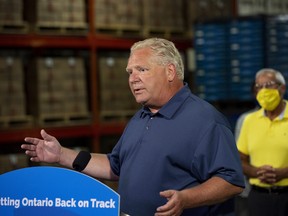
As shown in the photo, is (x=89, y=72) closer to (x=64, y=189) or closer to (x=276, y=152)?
(x=276, y=152)

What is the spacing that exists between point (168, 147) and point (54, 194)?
72 cm

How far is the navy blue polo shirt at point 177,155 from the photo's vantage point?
3.64 metres

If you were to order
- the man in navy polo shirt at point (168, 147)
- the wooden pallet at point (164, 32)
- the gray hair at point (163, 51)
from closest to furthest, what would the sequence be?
the man in navy polo shirt at point (168, 147) → the gray hair at point (163, 51) → the wooden pallet at point (164, 32)

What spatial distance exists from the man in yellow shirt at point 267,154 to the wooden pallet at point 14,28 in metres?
3.94

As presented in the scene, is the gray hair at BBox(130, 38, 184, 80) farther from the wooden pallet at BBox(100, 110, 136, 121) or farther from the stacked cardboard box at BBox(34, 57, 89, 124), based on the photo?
the wooden pallet at BBox(100, 110, 136, 121)

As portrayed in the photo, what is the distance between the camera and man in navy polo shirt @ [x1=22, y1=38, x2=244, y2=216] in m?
3.62

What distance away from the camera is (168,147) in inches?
147

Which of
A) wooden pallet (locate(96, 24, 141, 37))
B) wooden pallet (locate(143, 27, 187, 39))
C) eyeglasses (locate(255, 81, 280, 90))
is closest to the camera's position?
eyeglasses (locate(255, 81, 280, 90))

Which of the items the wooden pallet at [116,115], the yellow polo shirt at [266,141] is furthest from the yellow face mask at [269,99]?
the wooden pallet at [116,115]

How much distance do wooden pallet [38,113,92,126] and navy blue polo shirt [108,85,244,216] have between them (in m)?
5.69

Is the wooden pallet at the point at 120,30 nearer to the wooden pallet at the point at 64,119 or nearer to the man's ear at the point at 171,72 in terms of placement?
the wooden pallet at the point at 64,119

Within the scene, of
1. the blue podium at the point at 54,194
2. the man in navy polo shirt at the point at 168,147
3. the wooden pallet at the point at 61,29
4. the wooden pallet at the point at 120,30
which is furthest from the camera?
the wooden pallet at the point at 120,30

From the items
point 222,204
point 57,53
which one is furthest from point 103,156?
point 57,53

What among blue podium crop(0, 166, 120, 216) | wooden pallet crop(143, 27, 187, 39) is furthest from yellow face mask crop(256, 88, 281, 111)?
wooden pallet crop(143, 27, 187, 39)
